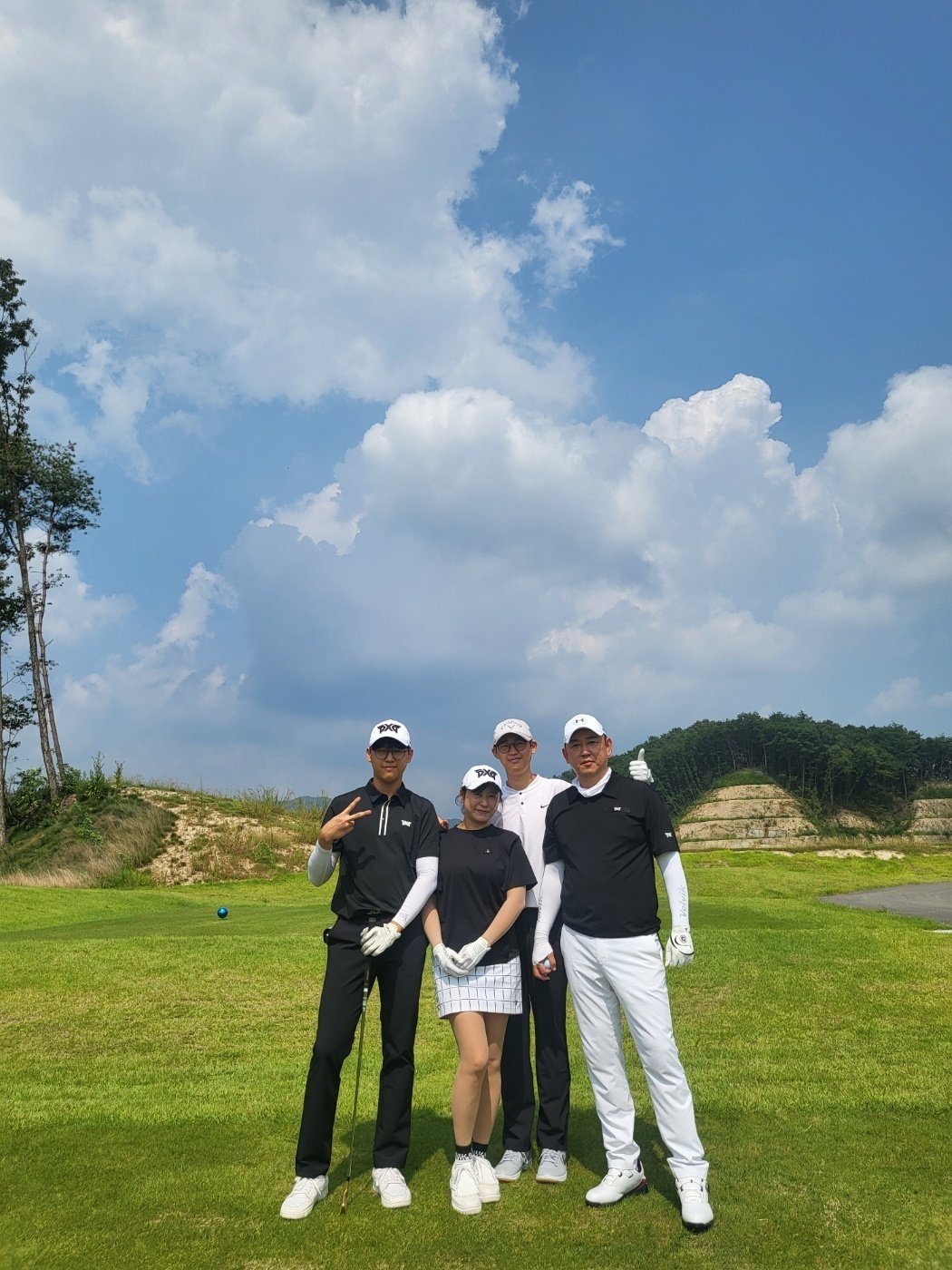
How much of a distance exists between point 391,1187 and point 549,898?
178 centimetres

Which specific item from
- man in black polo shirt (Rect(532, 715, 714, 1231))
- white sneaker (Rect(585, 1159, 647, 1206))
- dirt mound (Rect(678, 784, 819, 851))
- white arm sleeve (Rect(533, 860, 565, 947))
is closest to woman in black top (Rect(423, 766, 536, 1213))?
white arm sleeve (Rect(533, 860, 565, 947))

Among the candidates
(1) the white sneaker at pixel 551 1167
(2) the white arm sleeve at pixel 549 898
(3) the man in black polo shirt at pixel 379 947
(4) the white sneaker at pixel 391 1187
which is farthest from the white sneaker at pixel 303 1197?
(2) the white arm sleeve at pixel 549 898

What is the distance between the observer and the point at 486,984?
524 centimetres

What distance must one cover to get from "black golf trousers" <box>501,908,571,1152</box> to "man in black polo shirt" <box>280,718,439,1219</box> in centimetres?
63

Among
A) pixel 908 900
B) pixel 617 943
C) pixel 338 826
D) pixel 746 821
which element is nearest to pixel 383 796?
pixel 338 826

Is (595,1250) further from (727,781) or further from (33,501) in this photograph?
(727,781)

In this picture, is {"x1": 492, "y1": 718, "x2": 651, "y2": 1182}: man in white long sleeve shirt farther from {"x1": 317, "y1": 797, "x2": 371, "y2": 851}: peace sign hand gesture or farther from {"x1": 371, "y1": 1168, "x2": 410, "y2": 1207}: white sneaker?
{"x1": 317, "y1": 797, "x2": 371, "y2": 851}: peace sign hand gesture

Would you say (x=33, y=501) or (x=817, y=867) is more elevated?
(x=33, y=501)

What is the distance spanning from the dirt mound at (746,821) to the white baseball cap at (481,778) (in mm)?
75147

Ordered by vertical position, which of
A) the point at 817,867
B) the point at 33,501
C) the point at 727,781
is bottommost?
the point at 817,867

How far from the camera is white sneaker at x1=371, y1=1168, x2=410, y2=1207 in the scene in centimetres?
503

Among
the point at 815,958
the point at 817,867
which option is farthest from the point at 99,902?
the point at 817,867

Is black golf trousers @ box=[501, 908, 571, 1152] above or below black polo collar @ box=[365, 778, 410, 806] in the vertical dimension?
below

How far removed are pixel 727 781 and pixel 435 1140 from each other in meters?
100
